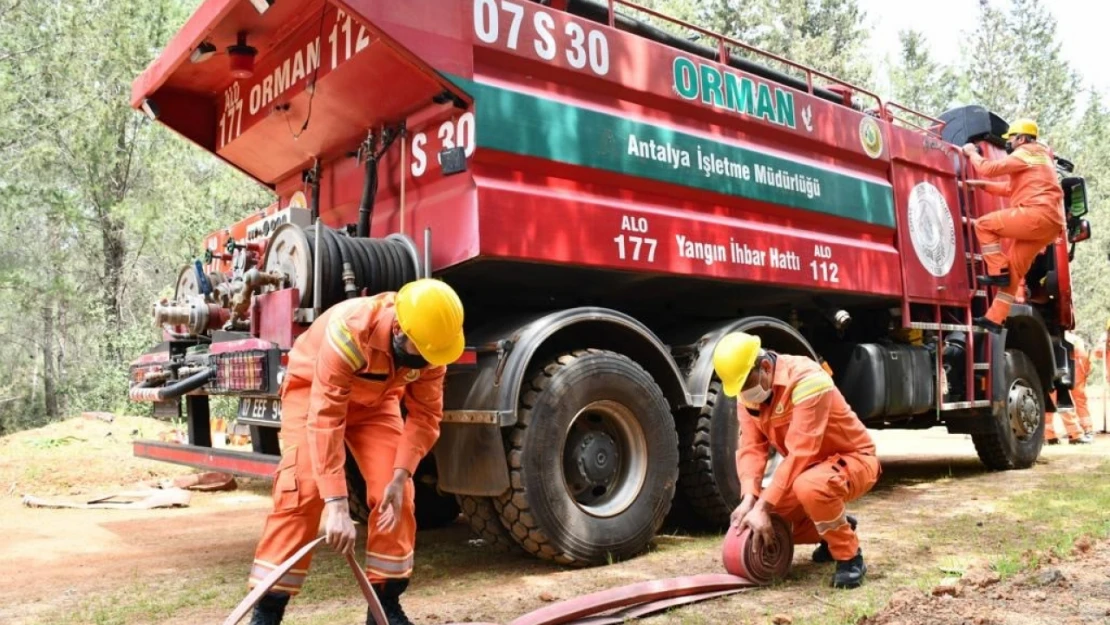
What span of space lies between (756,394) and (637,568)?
1.09 metres

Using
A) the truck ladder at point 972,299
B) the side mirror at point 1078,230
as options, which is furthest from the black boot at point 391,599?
the side mirror at point 1078,230

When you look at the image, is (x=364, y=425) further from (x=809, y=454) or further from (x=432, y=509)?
(x=432, y=509)

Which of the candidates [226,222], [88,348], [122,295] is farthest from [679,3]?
[88,348]

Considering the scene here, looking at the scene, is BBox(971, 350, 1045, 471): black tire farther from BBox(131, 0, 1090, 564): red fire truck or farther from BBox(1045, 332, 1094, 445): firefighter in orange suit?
BBox(1045, 332, 1094, 445): firefighter in orange suit

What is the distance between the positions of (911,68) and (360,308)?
32.7 m

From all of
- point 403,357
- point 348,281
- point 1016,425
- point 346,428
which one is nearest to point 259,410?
point 348,281

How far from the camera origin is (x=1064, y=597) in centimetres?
342

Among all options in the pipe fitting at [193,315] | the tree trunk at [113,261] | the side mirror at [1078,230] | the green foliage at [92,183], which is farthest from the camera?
the tree trunk at [113,261]

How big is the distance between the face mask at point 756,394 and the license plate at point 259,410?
2.20 metres

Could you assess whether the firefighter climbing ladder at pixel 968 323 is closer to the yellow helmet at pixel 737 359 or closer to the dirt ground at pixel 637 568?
the dirt ground at pixel 637 568

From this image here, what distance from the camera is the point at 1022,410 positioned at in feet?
26.0

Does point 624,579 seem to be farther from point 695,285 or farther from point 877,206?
point 877,206

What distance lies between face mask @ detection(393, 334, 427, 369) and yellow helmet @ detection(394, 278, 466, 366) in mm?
35

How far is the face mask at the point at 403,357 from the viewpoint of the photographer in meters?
3.01
